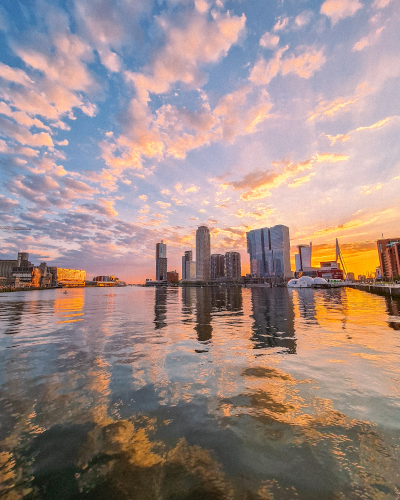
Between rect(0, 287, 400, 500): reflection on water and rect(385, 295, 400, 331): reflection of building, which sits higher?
rect(385, 295, 400, 331): reflection of building

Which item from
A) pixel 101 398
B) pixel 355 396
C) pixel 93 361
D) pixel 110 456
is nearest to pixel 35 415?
pixel 101 398

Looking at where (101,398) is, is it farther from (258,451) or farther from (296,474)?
(296,474)

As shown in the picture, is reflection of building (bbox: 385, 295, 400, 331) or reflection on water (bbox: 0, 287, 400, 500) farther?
reflection of building (bbox: 385, 295, 400, 331)

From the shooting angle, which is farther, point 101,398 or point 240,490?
point 101,398

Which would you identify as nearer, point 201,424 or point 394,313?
point 201,424

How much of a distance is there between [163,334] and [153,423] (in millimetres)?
13562

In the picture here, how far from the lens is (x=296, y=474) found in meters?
5.05

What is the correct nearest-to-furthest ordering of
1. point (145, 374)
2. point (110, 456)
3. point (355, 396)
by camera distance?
1. point (110, 456)
2. point (355, 396)
3. point (145, 374)

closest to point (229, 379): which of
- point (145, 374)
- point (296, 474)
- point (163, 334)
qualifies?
point (145, 374)

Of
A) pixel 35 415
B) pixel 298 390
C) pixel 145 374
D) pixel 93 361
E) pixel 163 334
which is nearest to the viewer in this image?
pixel 35 415

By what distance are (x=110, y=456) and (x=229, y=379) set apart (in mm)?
6051

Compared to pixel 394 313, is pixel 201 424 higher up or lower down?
lower down

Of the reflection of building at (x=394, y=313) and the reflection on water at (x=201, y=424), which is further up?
the reflection of building at (x=394, y=313)

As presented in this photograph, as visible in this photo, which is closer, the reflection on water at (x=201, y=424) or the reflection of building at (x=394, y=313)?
the reflection on water at (x=201, y=424)
